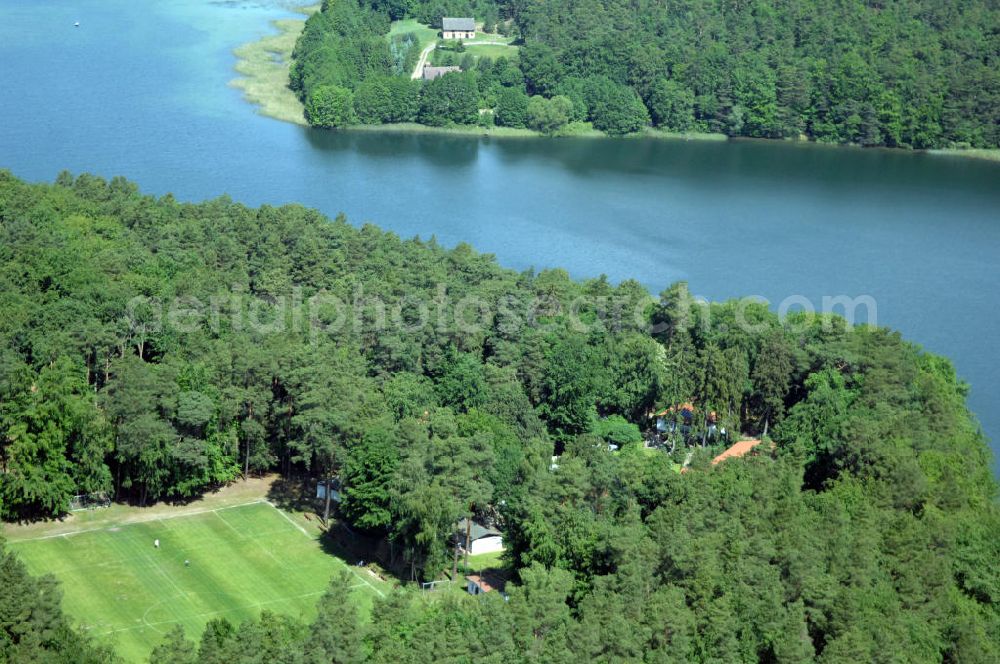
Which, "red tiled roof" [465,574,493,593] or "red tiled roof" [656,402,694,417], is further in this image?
"red tiled roof" [656,402,694,417]

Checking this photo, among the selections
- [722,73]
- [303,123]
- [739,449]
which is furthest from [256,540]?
[722,73]

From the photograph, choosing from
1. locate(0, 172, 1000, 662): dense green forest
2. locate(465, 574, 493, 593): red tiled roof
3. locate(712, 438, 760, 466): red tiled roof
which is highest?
locate(0, 172, 1000, 662): dense green forest

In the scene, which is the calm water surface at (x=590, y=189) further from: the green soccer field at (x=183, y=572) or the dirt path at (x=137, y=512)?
the green soccer field at (x=183, y=572)

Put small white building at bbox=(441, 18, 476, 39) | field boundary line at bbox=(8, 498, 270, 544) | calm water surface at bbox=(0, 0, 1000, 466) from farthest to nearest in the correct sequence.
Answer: small white building at bbox=(441, 18, 476, 39), calm water surface at bbox=(0, 0, 1000, 466), field boundary line at bbox=(8, 498, 270, 544)

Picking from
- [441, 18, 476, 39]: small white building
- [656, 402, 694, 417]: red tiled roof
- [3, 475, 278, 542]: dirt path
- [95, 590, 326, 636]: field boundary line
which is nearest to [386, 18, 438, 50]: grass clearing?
[441, 18, 476, 39]: small white building

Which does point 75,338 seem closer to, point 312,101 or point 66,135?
point 66,135

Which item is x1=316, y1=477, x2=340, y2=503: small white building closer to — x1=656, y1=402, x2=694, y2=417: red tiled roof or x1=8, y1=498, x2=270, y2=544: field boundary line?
x1=8, y1=498, x2=270, y2=544: field boundary line

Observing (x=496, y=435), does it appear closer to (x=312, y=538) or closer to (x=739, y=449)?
(x=312, y=538)
